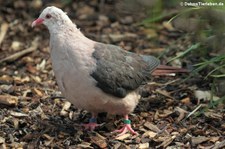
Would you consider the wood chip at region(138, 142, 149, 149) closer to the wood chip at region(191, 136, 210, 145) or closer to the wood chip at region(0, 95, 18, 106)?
the wood chip at region(191, 136, 210, 145)

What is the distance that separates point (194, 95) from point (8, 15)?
295cm

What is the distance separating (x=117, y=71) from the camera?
4160mm

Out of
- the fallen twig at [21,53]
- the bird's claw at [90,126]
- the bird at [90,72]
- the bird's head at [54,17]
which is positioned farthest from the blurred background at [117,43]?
the bird's head at [54,17]

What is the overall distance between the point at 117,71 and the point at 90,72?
0.31 m

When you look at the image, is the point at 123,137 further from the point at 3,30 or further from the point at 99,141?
the point at 3,30

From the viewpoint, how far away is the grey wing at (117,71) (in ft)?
13.2

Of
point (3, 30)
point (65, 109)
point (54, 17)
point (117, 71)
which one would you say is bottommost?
point (65, 109)

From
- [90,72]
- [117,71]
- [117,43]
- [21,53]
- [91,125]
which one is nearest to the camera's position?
[90,72]

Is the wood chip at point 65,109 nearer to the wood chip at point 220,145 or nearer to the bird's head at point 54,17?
the bird's head at point 54,17

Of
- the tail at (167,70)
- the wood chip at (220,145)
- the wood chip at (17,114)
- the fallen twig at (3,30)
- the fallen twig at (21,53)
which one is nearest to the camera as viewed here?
the wood chip at (220,145)

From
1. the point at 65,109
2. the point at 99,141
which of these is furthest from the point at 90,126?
the point at 65,109

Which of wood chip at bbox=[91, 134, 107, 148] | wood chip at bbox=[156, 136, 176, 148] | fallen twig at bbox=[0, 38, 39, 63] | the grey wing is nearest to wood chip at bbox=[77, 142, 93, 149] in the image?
wood chip at bbox=[91, 134, 107, 148]

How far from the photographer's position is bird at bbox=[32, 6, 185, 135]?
3934 mm

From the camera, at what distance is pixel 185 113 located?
447 cm
